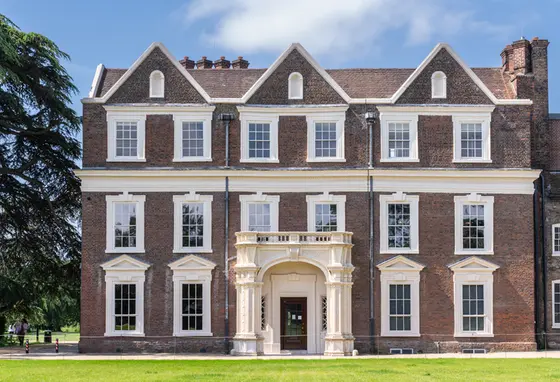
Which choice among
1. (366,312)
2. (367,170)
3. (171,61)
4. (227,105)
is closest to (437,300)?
(366,312)

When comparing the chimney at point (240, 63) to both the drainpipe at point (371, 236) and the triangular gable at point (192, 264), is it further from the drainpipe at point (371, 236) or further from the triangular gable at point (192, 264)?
the triangular gable at point (192, 264)

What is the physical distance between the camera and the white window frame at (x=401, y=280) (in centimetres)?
4188

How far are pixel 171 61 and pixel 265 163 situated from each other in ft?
20.6

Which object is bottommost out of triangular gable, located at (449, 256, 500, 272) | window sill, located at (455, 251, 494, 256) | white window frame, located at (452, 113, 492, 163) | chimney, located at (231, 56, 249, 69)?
triangular gable, located at (449, 256, 500, 272)

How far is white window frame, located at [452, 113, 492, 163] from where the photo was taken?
141ft

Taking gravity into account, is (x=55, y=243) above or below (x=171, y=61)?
below

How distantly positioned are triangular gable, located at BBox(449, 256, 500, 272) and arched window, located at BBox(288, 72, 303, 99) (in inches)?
401

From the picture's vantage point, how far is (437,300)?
42031mm

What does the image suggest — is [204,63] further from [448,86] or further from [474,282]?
[474,282]

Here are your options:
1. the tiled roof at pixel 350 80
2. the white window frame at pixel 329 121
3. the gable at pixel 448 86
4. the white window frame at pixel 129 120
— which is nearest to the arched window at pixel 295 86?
the white window frame at pixel 329 121

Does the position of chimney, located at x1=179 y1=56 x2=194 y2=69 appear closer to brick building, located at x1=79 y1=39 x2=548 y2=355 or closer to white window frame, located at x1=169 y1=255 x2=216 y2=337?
brick building, located at x1=79 y1=39 x2=548 y2=355

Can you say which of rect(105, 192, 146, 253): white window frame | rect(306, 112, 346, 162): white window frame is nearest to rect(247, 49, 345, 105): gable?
rect(306, 112, 346, 162): white window frame

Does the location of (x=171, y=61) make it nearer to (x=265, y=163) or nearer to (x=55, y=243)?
(x=265, y=163)

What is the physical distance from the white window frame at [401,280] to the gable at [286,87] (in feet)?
25.1
